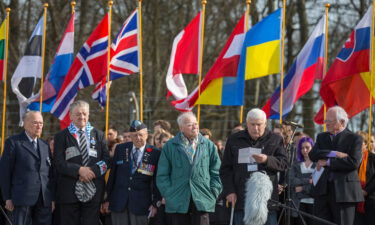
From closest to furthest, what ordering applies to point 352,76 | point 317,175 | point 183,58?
point 317,175 → point 352,76 → point 183,58

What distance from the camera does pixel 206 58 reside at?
93.1ft

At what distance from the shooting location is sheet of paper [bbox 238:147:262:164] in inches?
363

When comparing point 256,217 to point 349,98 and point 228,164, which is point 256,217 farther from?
point 349,98

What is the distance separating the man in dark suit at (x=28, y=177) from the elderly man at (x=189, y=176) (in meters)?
1.67

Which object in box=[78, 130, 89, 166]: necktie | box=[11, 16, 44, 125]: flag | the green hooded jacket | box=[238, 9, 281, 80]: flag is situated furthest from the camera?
box=[11, 16, 44, 125]: flag

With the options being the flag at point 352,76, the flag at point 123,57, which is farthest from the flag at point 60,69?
the flag at point 352,76

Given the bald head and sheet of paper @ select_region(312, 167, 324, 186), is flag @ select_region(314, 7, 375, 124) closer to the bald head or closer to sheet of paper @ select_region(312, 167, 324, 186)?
sheet of paper @ select_region(312, 167, 324, 186)

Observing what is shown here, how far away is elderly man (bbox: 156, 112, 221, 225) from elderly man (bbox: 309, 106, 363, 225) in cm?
130

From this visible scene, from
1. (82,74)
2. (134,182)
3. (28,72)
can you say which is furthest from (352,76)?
(28,72)

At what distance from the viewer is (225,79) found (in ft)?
44.0

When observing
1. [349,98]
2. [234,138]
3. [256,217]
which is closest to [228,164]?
[234,138]

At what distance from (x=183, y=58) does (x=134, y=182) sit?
12.8 feet

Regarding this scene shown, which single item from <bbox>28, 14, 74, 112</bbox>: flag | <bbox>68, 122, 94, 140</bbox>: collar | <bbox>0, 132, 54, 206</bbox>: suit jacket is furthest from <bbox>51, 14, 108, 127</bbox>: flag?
<bbox>0, 132, 54, 206</bbox>: suit jacket

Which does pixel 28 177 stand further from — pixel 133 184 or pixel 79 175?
pixel 133 184
